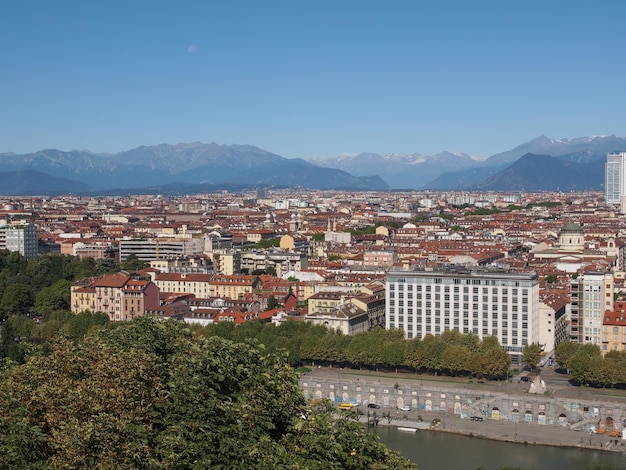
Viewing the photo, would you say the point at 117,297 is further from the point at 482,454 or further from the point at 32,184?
the point at 32,184

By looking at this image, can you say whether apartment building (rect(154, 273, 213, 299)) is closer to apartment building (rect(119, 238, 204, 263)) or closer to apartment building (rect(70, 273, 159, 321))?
apartment building (rect(70, 273, 159, 321))

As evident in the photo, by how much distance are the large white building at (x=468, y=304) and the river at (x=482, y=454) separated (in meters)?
4.57

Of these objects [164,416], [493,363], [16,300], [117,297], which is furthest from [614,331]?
[16,300]

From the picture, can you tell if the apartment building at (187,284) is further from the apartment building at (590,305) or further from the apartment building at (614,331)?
the apartment building at (614,331)

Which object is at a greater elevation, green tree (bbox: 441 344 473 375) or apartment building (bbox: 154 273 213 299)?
apartment building (bbox: 154 273 213 299)

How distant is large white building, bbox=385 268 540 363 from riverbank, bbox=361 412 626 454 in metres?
3.70

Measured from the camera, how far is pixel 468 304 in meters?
18.5

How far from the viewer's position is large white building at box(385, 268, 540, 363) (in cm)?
1811

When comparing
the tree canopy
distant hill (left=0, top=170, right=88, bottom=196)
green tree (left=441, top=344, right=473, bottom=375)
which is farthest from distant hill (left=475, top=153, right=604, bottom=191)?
the tree canopy

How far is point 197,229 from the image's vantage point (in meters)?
44.2

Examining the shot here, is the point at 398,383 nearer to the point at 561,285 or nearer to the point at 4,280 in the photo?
the point at 561,285

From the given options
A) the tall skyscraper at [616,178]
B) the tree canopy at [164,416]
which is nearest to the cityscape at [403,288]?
the tree canopy at [164,416]

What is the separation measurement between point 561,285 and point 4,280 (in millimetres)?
15310

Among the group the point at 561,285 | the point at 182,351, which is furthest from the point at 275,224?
the point at 182,351
